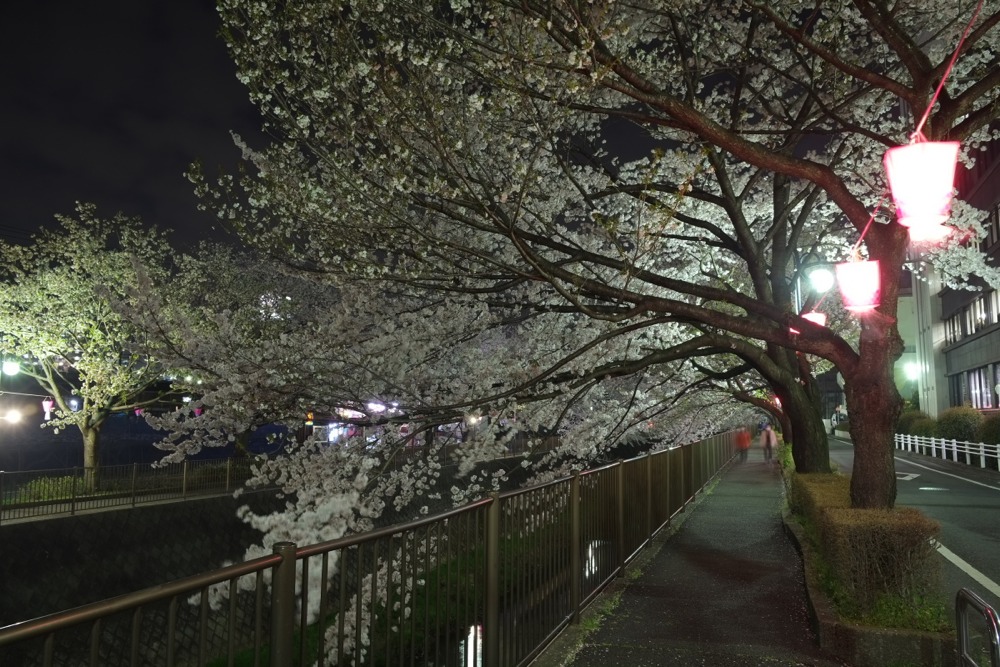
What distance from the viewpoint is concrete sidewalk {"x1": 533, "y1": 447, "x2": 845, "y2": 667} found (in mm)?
5973

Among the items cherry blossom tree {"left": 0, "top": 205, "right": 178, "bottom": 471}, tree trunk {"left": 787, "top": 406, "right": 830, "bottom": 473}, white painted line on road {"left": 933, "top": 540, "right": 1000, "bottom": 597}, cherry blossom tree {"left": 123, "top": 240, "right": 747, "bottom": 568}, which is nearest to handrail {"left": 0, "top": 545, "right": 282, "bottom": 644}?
cherry blossom tree {"left": 123, "top": 240, "right": 747, "bottom": 568}

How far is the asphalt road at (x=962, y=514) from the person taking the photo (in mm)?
8812

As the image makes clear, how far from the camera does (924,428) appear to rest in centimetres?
3753

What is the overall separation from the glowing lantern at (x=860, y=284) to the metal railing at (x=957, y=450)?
18931mm

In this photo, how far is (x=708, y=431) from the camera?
Result: 27.8 meters

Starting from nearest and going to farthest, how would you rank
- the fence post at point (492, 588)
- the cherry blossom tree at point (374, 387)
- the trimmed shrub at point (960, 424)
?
the fence post at point (492, 588), the cherry blossom tree at point (374, 387), the trimmed shrub at point (960, 424)

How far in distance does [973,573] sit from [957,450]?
22844 millimetres

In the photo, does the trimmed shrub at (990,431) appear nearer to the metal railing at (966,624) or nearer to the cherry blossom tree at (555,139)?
the cherry blossom tree at (555,139)

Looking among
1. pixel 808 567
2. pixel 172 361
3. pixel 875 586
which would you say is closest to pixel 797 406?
pixel 808 567

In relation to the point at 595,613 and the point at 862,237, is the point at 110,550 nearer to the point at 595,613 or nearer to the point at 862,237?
the point at 595,613

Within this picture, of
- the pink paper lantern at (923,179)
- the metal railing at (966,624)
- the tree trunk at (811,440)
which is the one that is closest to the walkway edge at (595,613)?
the metal railing at (966,624)

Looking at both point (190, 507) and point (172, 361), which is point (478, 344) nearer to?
point (172, 361)

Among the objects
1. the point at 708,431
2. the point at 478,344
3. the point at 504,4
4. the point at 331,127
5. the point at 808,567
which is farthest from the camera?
the point at 708,431

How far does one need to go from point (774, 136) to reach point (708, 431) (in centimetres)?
1687
